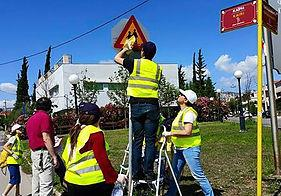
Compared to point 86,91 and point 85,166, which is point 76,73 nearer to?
point 86,91

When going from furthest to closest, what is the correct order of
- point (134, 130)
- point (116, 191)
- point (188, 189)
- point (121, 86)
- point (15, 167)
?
point (121, 86) < point (15, 167) < point (188, 189) < point (134, 130) < point (116, 191)

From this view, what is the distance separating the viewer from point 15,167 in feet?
28.6

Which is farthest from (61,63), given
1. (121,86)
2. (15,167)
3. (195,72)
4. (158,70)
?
(158,70)

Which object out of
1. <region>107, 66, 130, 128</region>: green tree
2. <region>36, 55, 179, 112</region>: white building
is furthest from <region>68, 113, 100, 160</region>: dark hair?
<region>36, 55, 179, 112</region>: white building

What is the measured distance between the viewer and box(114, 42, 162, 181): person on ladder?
218 inches

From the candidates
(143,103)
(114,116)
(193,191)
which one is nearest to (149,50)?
(143,103)

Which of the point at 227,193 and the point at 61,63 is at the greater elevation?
the point at 61,63

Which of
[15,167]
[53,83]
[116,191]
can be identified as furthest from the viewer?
[53,83]

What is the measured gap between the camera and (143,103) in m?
5.53

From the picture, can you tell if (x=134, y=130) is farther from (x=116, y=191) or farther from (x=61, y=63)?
(x=61, y=63)

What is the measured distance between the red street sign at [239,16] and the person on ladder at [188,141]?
1.27 meters

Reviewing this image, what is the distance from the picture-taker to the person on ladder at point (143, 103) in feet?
18.1

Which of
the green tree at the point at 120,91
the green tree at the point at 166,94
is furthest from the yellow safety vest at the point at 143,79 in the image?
the green tree at the point at 166,94

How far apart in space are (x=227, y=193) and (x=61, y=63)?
161 ft
